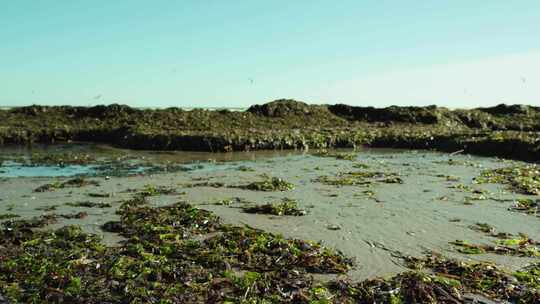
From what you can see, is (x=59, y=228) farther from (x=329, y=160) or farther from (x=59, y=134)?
(x=59, y=134)

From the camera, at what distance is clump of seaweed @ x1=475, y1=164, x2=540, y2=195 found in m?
11.4

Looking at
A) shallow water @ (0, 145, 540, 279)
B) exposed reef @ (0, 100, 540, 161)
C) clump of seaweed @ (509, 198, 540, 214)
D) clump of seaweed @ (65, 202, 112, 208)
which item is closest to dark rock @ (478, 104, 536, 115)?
exposed reef @ (0, 100, 540, 161)

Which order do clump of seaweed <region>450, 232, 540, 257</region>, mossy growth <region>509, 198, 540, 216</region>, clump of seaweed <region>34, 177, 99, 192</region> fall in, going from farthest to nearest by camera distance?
clump of seaweed <region>34, 177, 99, 192</region>
mossy growth <region>509, 198, 540, 216</region>
clump of seaweed <region>450, 232, 540, 257</region>

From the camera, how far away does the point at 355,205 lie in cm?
970

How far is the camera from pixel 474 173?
14078 millimetres

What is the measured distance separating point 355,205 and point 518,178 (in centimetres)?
554

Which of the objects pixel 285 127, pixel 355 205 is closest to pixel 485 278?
pixel 355 205

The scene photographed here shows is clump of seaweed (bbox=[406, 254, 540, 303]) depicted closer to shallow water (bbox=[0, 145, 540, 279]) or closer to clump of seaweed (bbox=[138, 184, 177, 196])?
shallow water (bbox=[0, 145, 540, 279])

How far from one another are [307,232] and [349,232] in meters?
0.64

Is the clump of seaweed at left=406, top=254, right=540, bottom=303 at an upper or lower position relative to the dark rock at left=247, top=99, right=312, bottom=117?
lower

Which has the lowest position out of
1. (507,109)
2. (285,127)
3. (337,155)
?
(337,155)

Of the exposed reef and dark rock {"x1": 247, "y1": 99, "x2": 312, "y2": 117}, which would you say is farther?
dark rock {"x1": 247, "y1": 99, "x2": 312, "y2": 117}

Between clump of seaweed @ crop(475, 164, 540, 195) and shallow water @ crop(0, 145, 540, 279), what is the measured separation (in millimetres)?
415

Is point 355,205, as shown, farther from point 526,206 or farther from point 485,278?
point 485,278
